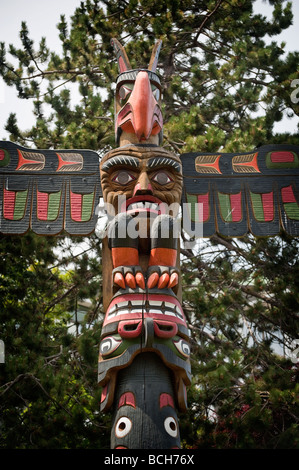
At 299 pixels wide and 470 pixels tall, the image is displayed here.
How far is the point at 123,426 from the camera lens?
4.13 meters

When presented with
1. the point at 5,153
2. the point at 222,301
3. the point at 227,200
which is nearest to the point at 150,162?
the point at 227,200

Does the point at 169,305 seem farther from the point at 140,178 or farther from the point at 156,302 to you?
the point at 140,178

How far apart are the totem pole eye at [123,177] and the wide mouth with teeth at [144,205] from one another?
24cm

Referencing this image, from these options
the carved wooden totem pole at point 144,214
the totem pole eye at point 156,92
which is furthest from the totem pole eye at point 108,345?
the totem pole eye at point 156,92

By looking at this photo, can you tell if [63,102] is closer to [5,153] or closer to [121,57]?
[121,57]

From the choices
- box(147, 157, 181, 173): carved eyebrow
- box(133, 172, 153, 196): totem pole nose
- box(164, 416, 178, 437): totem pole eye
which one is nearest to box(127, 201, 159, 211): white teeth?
box(133, 172, 153, 196): totem pole nose

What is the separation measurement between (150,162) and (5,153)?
71.7 inches

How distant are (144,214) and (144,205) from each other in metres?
0.18

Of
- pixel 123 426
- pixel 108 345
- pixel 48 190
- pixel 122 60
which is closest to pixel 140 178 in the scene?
pixel 48 190

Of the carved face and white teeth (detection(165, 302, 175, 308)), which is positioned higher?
the carved face

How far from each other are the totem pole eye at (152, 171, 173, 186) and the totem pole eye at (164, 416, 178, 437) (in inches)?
100

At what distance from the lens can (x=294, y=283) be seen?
7184mm

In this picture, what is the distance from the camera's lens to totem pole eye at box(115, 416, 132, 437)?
409cm

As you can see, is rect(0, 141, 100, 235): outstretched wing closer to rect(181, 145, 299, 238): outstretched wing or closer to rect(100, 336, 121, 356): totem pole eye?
rect(181, 145, 299, 238): outstretched wing
